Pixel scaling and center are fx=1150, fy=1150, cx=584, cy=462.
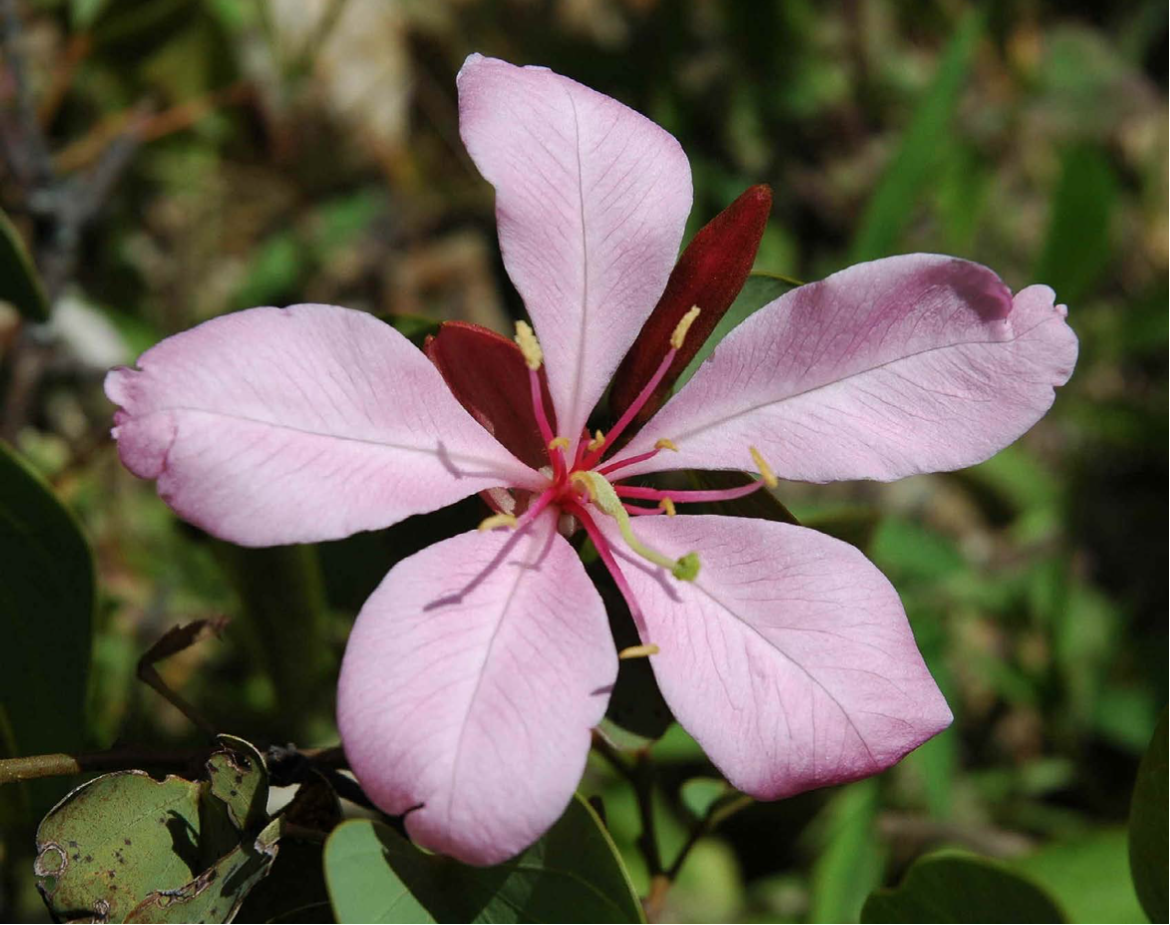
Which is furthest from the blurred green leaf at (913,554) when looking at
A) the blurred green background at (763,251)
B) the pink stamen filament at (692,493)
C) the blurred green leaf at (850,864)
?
the pink stamen filament at (692,493)

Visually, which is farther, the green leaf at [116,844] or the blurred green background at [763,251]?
the blurred green background at [763,251]

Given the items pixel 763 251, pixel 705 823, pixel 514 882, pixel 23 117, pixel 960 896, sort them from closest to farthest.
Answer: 1. pixel 514 882
2. pixel 960 896
3. pixel 705 823
4. pixel 23 117
5. pixel 763 251

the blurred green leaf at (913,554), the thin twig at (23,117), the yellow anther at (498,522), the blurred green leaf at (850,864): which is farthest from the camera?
the blurred green leaf at (913,554)

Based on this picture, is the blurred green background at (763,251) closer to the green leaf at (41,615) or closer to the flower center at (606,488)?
the green leaf at (41,615)

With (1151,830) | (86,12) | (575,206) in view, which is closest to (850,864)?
(1151,830)

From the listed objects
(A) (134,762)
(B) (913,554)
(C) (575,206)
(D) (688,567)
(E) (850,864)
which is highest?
(C) (575,206)

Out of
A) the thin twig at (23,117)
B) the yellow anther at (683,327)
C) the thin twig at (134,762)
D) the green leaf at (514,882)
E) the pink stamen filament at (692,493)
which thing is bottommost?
the green leaf at (514,882)

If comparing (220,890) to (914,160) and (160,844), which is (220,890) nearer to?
(160,844)

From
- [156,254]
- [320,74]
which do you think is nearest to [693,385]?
[156,254]
